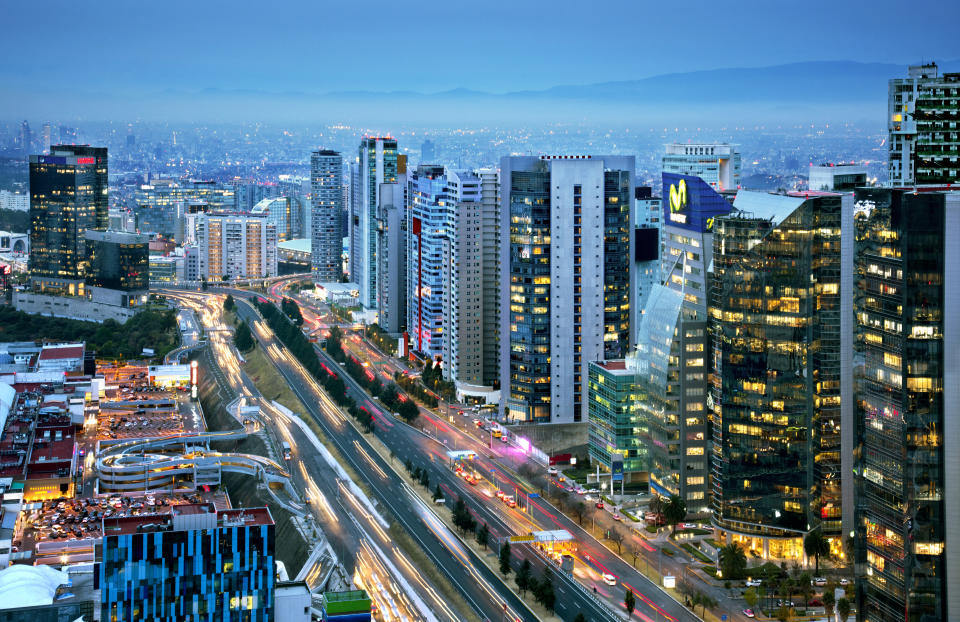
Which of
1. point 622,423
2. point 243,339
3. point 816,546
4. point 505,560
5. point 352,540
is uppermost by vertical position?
point 243,339

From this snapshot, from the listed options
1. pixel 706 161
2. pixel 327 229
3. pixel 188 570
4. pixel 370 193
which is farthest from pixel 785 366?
pixel 327 229

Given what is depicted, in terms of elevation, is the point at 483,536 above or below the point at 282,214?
below

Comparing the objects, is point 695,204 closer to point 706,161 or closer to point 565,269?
point 565,269

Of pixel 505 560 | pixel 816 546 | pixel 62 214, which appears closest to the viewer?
pixel 816 546

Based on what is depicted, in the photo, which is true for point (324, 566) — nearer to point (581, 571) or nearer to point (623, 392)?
point (581, 571)

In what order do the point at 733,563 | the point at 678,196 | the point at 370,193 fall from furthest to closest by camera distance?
the point at 370,193 < the point at 678,196 < the point at 733,563

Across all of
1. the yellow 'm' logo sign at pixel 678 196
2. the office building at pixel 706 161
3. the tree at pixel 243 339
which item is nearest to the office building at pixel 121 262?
the tree at pixel 243 339

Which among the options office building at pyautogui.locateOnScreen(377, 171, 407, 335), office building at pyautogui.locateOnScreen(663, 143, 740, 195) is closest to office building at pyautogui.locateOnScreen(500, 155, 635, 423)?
office building at pyautogui.locateOnScreen(377, 171, 407, 335)

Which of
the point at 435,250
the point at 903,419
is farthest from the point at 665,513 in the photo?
the point at 435,250

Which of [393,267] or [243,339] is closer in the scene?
[393,267]
